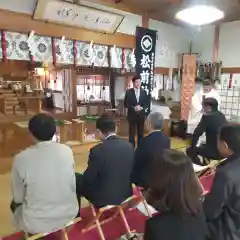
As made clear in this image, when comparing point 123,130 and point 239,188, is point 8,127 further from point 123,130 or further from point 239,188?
point 239,188

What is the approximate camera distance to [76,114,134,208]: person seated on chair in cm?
203

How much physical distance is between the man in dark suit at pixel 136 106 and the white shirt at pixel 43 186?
10.8 feet

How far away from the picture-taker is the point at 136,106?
502 cm

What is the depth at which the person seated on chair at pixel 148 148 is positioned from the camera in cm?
244

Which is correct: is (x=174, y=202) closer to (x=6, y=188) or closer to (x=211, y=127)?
(x=211, y=127)

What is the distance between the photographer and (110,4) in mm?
5004

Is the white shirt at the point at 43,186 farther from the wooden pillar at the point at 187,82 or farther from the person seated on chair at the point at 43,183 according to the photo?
the wooden pillar at the point at 187,82

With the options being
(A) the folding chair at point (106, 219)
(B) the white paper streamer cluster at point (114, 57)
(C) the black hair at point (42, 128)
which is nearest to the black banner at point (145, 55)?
(B) the white paper streamer cluster at point (114, 57)

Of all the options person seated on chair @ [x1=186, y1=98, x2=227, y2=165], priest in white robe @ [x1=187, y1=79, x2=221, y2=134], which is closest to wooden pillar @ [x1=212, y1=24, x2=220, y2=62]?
priest in white robe @ [x1=187, y1=79, x2=221, y2=134]

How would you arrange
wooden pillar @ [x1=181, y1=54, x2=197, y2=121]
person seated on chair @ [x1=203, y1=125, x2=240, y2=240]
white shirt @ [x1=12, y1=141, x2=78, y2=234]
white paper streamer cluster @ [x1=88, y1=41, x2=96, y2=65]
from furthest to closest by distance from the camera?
1. wooden pillar @ [x1=181, y1=54, x2=197, y2=121]
2. white paper streamer cluster @ [x1=88, y1=41, x2=96, y2=65]
3. white shirt @ [x1=12, y1=141, x2=78, y2=234]
4. person seated on chair @ [x1=203, y1=125, x2=240, y2=240]

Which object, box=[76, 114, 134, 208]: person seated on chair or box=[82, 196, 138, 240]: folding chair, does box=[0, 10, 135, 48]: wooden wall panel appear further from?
box=[82, 196, 138, 240]: folding chair

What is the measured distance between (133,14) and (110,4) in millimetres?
736

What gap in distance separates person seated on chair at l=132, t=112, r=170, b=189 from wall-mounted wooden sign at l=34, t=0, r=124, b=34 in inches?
103

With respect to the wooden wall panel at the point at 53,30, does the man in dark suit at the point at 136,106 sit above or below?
below
